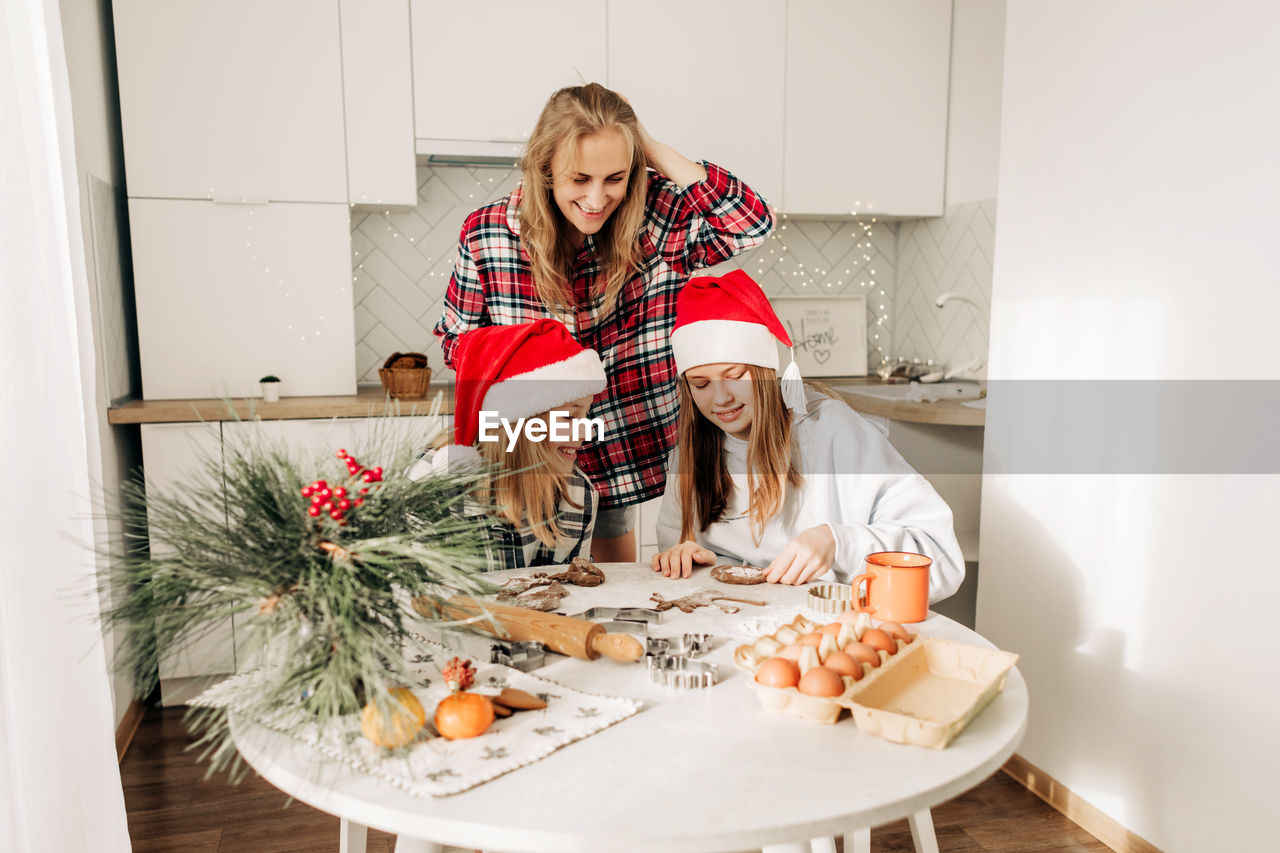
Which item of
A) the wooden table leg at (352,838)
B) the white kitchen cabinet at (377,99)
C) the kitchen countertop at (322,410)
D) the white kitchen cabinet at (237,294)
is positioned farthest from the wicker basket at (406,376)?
the wooden table leg at (352,838)

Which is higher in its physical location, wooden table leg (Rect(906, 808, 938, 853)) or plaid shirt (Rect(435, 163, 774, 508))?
plaid shirt (Rect(435, 163, 774, 508))

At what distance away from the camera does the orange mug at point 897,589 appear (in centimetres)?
110

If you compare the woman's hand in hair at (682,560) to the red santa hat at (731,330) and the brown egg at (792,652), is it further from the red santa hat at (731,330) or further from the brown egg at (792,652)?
the brown egg at (792,652)

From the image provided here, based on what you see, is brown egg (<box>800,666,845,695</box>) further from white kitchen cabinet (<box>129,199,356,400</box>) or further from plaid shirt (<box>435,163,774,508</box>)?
white kitchen cabinet (<box>129,199,356,400</box>)

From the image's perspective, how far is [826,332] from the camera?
3381 millimetres

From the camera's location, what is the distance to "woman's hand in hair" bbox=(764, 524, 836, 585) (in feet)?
4.35

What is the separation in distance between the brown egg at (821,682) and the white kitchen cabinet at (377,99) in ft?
7.45

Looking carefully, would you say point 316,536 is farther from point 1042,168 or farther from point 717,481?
point 1042,168

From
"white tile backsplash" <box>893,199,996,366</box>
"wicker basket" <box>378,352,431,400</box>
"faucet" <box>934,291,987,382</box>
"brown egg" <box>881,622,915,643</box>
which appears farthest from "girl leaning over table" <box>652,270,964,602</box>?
"white tile backsplash" <box>893,199,996,366</box>

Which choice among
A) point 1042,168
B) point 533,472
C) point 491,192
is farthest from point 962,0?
point 533,472

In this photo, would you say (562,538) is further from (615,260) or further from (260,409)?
(260,409)

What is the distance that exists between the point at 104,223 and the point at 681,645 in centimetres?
220

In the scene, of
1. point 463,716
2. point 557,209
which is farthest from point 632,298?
point 463,716

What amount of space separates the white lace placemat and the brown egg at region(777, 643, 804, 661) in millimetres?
157
